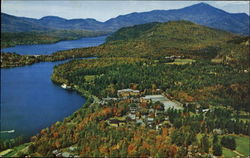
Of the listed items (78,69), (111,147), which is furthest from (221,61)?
(111,147)

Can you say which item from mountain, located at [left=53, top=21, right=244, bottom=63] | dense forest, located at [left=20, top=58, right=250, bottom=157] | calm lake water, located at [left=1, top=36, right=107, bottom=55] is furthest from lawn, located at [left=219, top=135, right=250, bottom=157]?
calm lake water, located at [left=1, top=36, right=107, bottom=55]

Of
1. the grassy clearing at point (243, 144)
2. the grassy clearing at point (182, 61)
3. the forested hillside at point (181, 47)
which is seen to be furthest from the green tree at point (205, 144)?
the grassy clearing at point (182, 61)

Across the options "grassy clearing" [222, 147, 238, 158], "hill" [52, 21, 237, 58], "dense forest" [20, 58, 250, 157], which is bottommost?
"grassy clearing" [222, 147, 238, 158]

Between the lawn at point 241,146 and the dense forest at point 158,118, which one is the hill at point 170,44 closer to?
the dense forest at point 158,118

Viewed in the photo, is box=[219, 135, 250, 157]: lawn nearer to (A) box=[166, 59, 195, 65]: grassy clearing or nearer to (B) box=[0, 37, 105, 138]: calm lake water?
(B) box=[0, 37, 105, 138]: calm lake water

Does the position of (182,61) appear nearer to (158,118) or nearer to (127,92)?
(127,92)

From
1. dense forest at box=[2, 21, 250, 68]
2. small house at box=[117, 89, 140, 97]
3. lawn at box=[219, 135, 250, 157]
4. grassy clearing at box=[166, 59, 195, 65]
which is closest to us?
lawn at box=[219, 135, 250, 157]

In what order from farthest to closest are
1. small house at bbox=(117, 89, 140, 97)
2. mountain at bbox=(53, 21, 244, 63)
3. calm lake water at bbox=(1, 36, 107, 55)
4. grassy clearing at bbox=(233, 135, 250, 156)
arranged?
calm lake water at bbox=(1, 36, 107, 55) < mountain at bbox=(53, 21, 244, 63) < small house at bbox=(117, 89, 140, 97) < grassy clearing at bbox=(233, 135, 250, 156)

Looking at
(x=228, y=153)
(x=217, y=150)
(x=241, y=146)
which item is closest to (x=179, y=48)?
(x=241, y=146)

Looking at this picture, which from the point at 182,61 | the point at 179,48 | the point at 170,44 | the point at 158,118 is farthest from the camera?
the point at 170,44
